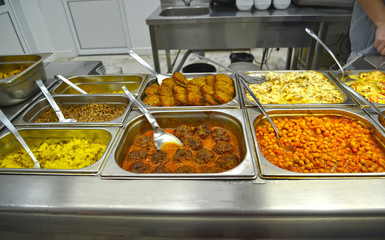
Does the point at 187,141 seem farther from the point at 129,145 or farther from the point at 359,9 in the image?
the point at 359,9

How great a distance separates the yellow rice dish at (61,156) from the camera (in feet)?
4.54

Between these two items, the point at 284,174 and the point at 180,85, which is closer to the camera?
the point at 284,174

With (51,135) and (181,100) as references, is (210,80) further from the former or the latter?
(51,135)

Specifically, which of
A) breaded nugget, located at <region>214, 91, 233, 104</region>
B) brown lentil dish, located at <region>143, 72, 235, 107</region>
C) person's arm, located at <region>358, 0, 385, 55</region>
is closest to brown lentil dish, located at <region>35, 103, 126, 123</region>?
brown lentil dish, located at <region>143, 72, 235, 107</region>

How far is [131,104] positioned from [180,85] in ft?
1.66

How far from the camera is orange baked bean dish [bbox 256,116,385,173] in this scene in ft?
4.16

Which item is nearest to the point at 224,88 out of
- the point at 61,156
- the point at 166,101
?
the point at 166,101

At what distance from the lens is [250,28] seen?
3320mm

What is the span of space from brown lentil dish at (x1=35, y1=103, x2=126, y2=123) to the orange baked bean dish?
1.11 metres

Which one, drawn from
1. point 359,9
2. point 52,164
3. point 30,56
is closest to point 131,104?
point 52,164

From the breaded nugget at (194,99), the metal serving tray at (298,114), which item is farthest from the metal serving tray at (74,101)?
the metal serving tray at (298,114)

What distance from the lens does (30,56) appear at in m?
2.07

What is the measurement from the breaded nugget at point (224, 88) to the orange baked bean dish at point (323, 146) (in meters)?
0.41

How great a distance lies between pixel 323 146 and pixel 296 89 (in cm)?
61
